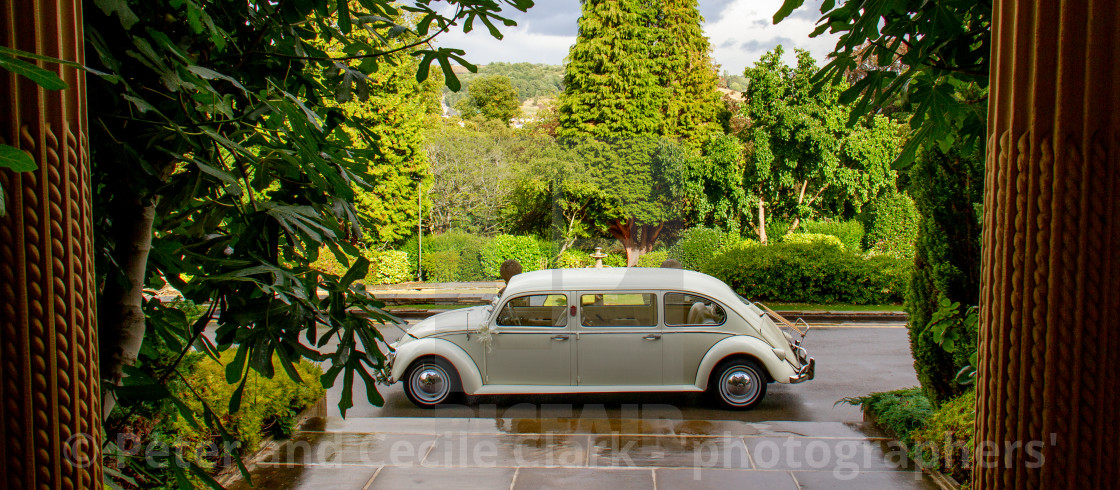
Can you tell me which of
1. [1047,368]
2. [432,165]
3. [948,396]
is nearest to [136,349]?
[1047,368]

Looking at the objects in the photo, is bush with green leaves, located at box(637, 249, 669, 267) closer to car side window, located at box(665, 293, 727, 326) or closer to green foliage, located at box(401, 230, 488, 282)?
green foliage, located at box(401, 230, 488, 282)

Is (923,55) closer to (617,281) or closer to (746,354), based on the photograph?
(617,281)

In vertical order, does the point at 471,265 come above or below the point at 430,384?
above

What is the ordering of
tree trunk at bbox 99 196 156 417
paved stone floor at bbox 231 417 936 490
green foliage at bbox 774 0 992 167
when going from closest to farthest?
1. tree trunk at bbox 99 196 156 417
2. green foliage at bbox 774 0 992 167
3. paved stone floor at bbox 231 417 936 490

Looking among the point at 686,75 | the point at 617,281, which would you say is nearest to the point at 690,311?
the point at 617,281

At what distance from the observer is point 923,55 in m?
2.31

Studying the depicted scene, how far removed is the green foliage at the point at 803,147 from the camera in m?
19.2

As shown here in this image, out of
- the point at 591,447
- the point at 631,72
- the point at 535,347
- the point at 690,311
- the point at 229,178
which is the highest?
the point at 631,72

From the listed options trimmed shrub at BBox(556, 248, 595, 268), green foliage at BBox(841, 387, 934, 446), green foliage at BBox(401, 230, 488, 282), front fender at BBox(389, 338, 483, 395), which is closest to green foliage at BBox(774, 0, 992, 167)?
green foliage at BBox(841, 387, 934, 446)

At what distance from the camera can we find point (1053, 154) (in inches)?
53.9

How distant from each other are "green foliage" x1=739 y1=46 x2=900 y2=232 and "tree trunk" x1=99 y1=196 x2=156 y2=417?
18.9m

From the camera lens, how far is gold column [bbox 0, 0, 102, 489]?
48.6 inches

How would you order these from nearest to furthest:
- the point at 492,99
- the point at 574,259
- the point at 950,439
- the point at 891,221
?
the point at 950,439 < the point at 574,259 < the point at 891,221 < the point at 492,99

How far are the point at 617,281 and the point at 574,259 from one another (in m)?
7.72
